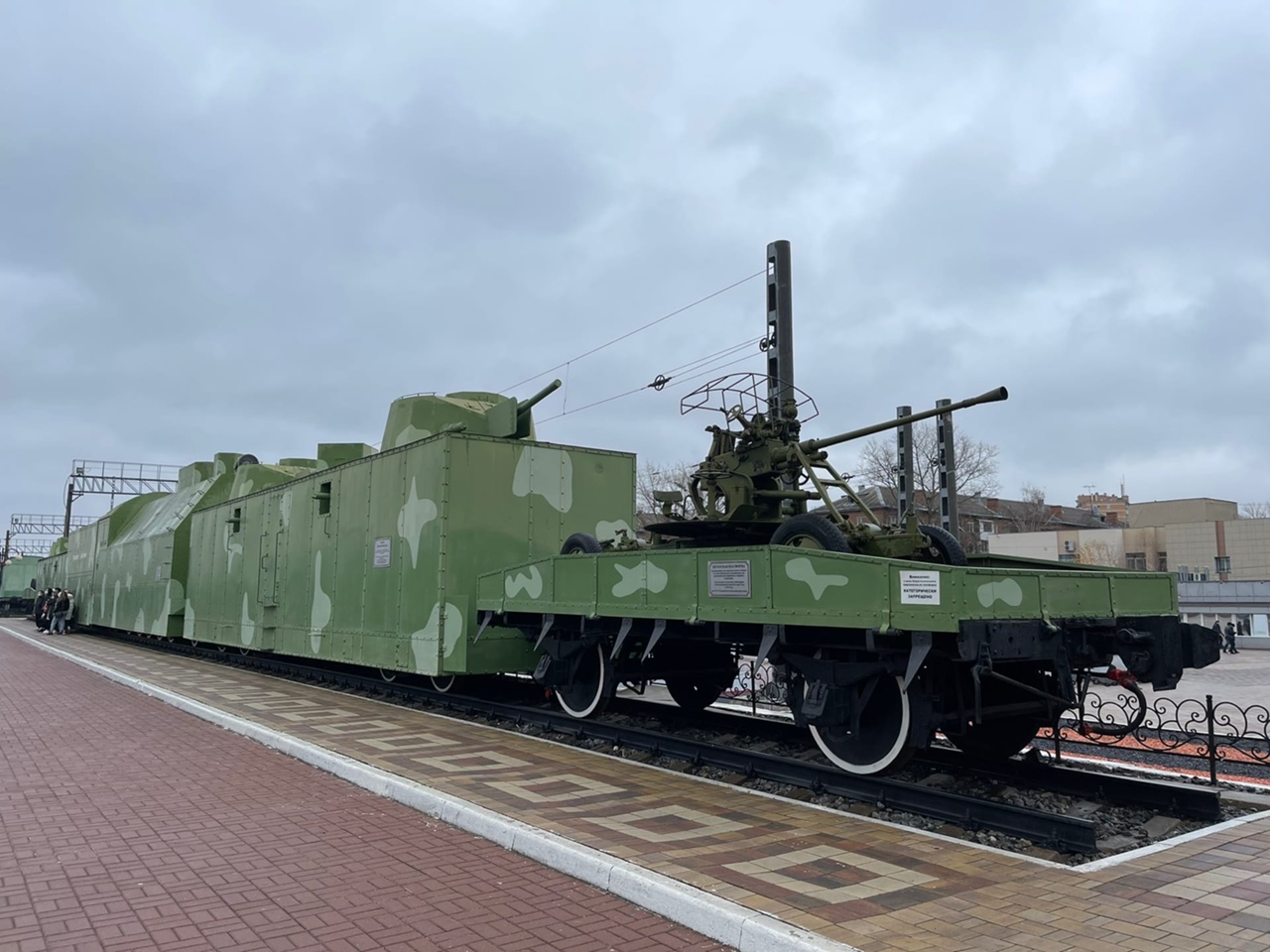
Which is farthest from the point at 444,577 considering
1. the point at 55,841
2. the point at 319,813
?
the point at 55,841

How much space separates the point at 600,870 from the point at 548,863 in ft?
1.59

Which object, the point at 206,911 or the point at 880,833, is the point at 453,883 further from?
the point at 880,833

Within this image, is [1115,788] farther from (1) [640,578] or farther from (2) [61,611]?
(2) [61,611]

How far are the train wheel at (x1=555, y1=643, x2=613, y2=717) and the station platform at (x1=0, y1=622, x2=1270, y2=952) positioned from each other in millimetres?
1219

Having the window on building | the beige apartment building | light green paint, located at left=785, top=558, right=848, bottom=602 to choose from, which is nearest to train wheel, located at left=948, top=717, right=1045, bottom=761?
light green paint, located at left=785, top=558, right=848, bottom=602

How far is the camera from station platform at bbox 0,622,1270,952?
419 centimetres

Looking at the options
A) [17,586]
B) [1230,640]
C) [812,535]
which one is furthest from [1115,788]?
[17,586]

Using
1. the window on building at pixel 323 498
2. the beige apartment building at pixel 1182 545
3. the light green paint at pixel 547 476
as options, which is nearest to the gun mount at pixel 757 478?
the light green paint at pixel 547 476

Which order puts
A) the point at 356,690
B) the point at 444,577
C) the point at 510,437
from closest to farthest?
the point at 444,577 < the point at 510,437 < the point at 356,690

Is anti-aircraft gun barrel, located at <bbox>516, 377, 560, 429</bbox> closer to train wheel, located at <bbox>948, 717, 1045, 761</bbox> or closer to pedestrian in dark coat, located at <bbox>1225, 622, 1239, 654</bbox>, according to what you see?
train wheel, located at <bbox>948, 717, 1045, 761</bbox>

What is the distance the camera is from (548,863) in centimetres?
517

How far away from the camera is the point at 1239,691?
16266 millimetres

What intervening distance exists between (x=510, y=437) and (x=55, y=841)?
776 cm

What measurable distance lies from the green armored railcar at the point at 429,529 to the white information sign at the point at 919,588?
4.63 metres
